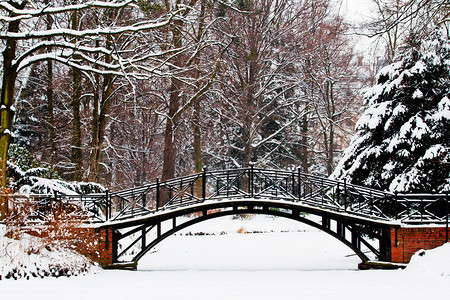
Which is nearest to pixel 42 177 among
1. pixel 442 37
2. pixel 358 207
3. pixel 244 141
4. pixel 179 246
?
pixel 179 246

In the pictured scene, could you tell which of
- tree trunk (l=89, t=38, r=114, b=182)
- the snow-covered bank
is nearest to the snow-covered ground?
the snow-covered bank

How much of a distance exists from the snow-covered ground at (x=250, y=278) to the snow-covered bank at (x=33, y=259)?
0.92ft

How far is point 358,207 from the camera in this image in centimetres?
1600

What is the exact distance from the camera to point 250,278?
1429 centimetres

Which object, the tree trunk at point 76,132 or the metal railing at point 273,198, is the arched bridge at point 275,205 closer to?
the metal railing at point 273,198

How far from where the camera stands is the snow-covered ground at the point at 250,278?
1155 cm

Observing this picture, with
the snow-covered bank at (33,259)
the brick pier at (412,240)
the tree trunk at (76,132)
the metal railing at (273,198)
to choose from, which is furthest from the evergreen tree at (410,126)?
the tree trunk at (76,132)

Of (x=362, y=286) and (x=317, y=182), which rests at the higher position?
(x=317, y=182)

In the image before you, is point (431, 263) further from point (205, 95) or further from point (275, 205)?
point (205, 95)

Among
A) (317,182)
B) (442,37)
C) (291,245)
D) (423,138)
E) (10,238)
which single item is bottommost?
(291,245)

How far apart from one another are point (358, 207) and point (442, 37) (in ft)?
21.1

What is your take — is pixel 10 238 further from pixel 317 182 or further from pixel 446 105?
pixel 446 105

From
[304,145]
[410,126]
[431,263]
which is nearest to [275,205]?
[431,263]

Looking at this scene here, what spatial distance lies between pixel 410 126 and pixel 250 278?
7136 mm
